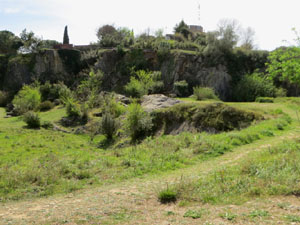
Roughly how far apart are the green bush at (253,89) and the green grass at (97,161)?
627 inches

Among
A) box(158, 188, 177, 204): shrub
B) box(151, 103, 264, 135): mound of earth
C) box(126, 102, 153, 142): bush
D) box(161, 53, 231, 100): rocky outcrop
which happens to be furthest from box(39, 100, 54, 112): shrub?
box(158, 188, 177, 204): shrub

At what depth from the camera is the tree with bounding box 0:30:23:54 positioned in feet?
137

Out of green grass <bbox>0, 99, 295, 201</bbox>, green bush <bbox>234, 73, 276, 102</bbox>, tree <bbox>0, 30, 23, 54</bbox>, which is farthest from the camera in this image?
tree <bbox>0, 30, 23, 54</bbox>

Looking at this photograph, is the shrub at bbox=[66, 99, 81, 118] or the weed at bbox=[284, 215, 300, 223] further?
the shrub at bbox=[66, 99, 81, 118]

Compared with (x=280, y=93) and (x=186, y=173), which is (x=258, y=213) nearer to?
(x=186, y=173)

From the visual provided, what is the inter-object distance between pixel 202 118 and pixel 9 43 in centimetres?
4228

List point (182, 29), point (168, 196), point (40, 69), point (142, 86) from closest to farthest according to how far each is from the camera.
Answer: point (168, 196) < point (142, 86) < point (40, 69) < point (182, 29)

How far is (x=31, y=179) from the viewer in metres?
8.39

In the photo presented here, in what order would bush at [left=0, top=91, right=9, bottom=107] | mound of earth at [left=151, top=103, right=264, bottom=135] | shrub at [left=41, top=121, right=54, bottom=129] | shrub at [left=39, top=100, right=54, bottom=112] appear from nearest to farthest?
mound of earth at [left=151, top=103, right=264, bottom=135], shrub at [left=41, top=121, right=54, bottom=129], shrub at [left=39, top=100, right=54, bottom=112], bush at [left=0, top=91, right=9, bottom=107]

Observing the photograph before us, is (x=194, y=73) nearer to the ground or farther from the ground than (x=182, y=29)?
nearer to the ground

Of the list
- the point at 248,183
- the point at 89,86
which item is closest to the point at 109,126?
the point at 248,183

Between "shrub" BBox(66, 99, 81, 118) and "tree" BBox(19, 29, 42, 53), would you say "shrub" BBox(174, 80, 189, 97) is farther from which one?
"tree" BBox(19, 29, 42, 53)

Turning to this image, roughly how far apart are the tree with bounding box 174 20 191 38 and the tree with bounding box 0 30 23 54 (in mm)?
28492

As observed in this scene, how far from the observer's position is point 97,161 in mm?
10609
